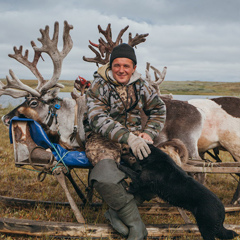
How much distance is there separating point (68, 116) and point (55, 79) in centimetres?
65

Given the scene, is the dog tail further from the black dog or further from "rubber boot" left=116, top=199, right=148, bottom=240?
"rubber boot" left=116, top=199, right=148, bottom=240

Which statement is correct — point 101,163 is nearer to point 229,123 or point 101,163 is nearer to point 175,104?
point 175,104

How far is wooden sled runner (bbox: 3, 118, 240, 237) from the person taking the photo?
2.81 metres

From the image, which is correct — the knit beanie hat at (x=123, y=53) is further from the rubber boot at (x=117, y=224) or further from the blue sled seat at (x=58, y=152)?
the rubber boot at (x=117, y=224)

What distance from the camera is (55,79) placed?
4.14m

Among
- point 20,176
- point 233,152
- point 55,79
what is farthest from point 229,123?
point 20,176

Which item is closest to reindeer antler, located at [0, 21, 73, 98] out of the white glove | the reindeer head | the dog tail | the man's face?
the reindeer head

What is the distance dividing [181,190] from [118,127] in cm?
89

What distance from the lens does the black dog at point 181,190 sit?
2.34 meters

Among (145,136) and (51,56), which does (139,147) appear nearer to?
(145,136)

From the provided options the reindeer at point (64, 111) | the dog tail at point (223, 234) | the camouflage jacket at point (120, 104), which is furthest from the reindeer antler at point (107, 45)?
the dog tail at point (223, 234)

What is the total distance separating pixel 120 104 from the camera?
3.09 metres

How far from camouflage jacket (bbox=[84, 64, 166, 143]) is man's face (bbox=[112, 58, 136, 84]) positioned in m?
0.05

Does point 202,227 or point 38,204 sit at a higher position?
point 202,227
